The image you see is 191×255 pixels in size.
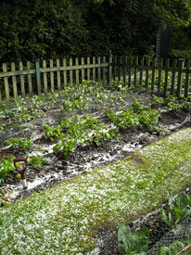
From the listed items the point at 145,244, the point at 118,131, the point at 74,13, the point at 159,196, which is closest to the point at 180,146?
the point at 118,131

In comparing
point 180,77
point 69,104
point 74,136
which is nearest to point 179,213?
point 74,136

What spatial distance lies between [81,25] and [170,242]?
8.13m

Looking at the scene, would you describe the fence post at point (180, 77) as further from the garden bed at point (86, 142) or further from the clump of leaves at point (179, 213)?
the clump of leaves at point (179, 213)

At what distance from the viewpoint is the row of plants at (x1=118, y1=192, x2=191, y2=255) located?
1.74 metres

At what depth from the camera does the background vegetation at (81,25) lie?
728cm

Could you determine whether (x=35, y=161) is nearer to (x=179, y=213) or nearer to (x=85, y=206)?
(x=85, y=206)

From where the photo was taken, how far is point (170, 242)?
6.34ft

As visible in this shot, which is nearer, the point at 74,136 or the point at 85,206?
the point at 85,206

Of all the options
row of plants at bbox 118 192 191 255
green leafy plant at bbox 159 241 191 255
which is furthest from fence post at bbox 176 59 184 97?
green leafy plant at bbox 159 241 191 255

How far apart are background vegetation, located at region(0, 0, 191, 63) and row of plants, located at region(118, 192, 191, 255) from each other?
20.5 ft

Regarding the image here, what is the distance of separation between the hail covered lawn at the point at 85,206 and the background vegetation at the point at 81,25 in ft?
17.3

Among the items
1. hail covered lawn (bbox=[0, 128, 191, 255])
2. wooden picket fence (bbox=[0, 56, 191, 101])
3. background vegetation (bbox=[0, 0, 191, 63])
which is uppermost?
background vegetation (bbox=[0, 0, 191, 63])

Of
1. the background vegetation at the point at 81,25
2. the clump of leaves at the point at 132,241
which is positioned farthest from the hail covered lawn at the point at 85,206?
the background vegetation at the point at 81,25

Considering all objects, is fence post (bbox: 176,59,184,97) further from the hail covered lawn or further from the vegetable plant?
the vegetable plant
